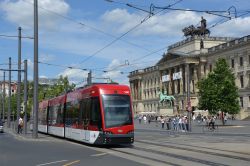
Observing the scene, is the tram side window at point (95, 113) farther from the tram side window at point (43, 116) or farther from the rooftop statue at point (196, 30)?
the rooftop statue at point (196, 30)

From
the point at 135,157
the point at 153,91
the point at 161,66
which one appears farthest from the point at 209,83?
the point at 153,91

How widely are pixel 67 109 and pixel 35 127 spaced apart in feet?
9.40

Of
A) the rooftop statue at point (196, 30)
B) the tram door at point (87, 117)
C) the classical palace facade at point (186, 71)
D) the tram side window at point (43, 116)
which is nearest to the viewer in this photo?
the tram door at point (87, 117)

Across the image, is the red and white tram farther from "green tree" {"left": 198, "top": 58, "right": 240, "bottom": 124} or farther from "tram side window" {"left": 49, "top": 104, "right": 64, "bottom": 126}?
"green tree" {"left": 198, "top": 58, "right": 240, "bottom": 124}

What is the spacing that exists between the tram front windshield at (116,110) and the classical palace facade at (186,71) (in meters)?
74.0

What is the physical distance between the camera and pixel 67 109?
3256cm

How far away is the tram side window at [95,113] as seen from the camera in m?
24.7

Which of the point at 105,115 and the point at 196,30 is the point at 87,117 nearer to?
the point at 105,115

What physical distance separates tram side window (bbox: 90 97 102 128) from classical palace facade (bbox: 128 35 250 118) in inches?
2913

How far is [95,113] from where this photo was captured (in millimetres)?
25156

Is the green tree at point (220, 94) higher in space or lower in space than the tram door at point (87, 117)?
higher

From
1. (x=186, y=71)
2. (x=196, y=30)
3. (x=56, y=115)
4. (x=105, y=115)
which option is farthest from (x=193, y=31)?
(x=105, y=115)

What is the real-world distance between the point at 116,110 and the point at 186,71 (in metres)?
85.0

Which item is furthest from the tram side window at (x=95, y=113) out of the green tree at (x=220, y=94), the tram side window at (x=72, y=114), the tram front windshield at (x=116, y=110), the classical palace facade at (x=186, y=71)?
the classical palace facade at (x=186, y=71)
